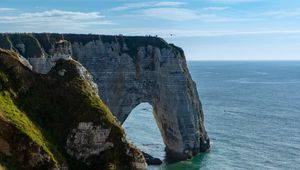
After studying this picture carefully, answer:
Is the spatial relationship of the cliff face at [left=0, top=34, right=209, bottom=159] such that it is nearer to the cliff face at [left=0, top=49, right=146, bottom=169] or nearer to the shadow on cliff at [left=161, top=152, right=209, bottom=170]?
the shadow on cliff at [left=161, top=152, right=209, bottom=170]

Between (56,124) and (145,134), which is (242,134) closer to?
(145,134)

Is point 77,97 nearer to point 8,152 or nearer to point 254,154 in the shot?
point 8,152

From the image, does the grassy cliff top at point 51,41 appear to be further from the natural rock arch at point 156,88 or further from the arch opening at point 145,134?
the arch opening at point 145,134

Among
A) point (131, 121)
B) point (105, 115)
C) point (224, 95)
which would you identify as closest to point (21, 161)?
point (105, 115)

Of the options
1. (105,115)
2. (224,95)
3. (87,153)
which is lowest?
(224,95)

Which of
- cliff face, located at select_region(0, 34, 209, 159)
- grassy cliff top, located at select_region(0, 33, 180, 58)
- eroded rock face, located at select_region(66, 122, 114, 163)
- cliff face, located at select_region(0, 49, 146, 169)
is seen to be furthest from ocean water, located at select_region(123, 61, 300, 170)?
eroded rock face, located at select_region(66, 122, 114, 163)

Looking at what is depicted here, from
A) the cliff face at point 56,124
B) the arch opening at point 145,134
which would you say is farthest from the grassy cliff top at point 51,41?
the cliff face at point 56,124
